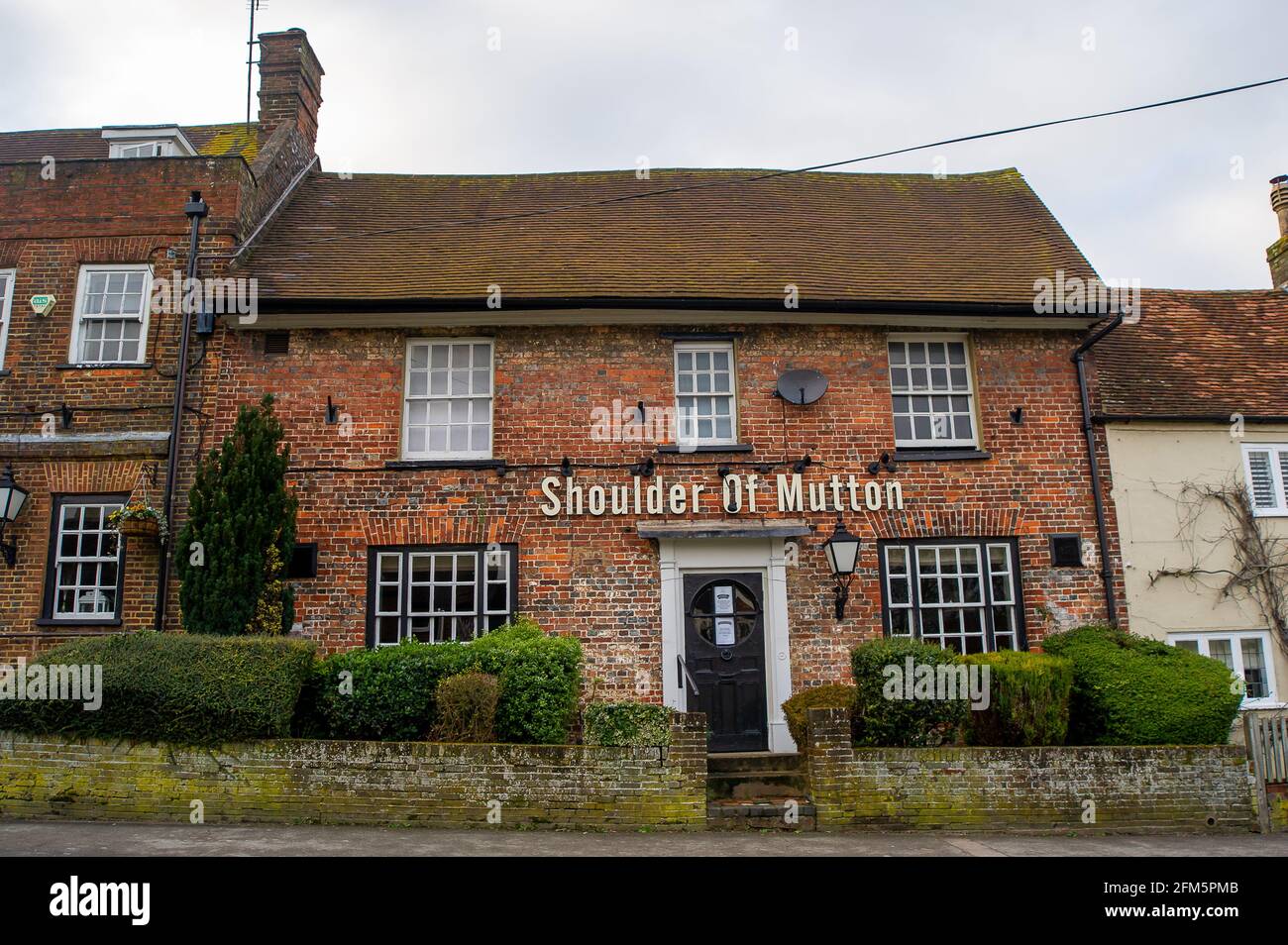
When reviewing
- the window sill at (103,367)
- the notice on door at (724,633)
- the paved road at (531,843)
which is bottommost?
the paved road at (531,843)

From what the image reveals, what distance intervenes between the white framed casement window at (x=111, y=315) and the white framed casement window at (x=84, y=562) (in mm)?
1954

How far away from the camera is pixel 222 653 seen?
9.22 m

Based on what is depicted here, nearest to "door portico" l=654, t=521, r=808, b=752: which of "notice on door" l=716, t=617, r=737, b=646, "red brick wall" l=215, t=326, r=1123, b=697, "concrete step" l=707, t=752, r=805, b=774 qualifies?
"red brick wall" l=215, t=326, r=1123, b=697

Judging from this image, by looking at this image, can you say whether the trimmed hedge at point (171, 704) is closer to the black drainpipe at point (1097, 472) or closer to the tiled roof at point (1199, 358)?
the black drainpipe at point (1097, 472)

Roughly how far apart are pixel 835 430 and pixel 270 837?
8.13m

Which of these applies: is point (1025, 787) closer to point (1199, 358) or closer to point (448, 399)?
point (448, 399)

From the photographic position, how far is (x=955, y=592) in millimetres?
12250

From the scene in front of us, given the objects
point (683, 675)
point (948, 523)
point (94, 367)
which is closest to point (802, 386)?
point (948, 523)

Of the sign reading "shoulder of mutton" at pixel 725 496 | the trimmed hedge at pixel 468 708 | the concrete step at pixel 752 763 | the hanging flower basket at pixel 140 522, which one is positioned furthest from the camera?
the sign reading "shoulder of mutton" at pixel 725 496

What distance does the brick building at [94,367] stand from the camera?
1187 cm

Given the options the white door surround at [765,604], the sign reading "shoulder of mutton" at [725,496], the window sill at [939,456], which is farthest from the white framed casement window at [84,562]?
the window sill at [939,456]

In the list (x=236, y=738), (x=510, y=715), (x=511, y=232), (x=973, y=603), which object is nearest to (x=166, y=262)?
(x=511, y=232)

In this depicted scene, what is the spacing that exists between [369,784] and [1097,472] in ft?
32.4

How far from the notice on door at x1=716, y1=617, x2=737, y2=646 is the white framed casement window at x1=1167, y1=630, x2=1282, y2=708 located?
578 centimetres
